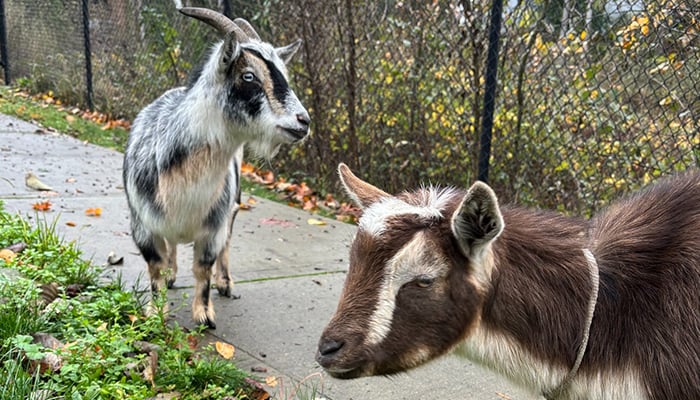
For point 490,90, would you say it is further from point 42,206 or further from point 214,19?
point 42,206

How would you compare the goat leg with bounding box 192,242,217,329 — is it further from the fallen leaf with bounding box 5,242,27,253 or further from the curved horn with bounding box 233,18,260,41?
the curved horn with bounding box 233,18,260,41

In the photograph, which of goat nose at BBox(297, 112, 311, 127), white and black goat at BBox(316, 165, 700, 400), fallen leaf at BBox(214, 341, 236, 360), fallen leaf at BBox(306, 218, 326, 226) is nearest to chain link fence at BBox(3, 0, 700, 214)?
fallen leaf at BBox(306, 218, 326, 226)

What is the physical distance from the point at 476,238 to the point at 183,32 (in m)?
8.17

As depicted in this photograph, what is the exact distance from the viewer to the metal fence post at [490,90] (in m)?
5.43

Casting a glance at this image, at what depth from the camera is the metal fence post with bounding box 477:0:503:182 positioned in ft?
17.8

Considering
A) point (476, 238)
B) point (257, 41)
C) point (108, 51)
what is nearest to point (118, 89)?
point (108, 51)

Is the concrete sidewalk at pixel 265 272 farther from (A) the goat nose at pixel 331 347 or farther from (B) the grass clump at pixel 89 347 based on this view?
(A) the goat nose at pixel 331 347

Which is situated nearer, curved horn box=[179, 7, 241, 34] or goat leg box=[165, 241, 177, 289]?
curved horn box=[179, 7, 241, 34]

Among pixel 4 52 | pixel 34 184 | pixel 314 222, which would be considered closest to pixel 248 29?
pixel 314 222

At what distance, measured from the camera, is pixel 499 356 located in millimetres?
2393

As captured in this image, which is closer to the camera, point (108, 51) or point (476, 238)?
point (476, 238)

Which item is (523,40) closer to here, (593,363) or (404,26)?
(404,26)

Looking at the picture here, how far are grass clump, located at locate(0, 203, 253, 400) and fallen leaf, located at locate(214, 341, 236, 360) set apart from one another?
0.18 ft

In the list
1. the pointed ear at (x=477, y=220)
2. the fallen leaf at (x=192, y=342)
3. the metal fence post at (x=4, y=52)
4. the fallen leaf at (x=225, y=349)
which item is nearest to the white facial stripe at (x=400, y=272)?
the pointed ear at (x=477, y=220)
